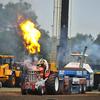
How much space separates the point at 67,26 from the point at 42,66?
30.7 feet

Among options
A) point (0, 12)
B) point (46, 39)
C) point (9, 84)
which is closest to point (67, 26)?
point (9, 84)

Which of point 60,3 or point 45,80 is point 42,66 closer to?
point 45,80

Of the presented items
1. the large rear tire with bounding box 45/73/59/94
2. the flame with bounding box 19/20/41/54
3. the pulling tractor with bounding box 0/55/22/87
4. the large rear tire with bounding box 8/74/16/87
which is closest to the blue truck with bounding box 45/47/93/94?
the large rear tire with bounding box 45/73/59/94

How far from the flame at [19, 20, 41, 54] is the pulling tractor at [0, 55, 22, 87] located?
4.03m

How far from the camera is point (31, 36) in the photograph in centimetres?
2798

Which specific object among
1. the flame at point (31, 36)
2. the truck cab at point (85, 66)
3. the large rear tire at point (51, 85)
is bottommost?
the large rear tire at point (51, 85)

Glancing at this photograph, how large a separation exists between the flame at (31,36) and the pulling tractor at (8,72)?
4.03m

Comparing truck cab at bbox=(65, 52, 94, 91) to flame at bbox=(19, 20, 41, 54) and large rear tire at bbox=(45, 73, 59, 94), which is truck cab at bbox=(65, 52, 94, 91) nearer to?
flame at bbox=(19, 20, 41, 54)

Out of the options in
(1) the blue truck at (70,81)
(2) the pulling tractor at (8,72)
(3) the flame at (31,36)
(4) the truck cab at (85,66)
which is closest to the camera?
(1) the blue truck at (70,81)

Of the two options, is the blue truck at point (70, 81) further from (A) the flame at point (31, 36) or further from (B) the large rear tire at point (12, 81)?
(B) the large rear tire at point (12, 81)

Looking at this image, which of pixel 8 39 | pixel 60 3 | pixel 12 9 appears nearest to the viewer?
pixel 60 3

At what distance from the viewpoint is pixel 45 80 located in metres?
23.2

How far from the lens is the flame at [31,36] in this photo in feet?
90.1

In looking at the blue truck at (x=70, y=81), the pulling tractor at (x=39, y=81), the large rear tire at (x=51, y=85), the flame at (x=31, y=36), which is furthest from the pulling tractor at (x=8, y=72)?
the large rear tire at (x=51, y=85)
